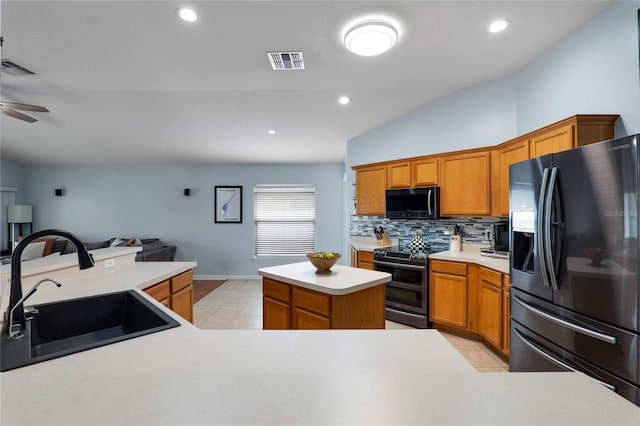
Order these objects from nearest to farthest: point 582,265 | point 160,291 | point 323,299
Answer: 1. point 582,265
2. point 323,299
3. point 160,291

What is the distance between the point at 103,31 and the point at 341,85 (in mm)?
2211

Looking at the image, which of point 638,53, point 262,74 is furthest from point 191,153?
point 638,53

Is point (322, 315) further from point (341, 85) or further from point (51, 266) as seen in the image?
point (341, 85)

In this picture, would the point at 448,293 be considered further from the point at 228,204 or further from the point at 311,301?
the point at 228,204

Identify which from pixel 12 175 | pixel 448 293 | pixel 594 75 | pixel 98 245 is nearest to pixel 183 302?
pixel 448 293

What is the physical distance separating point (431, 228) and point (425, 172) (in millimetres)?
783

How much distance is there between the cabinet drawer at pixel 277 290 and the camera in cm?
222

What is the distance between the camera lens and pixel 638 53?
1.81 m

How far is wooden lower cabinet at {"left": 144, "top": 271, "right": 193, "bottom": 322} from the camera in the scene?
7.23 ft

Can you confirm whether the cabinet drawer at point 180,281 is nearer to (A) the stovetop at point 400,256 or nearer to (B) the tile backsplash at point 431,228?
(A) the stovetop at point 400,256

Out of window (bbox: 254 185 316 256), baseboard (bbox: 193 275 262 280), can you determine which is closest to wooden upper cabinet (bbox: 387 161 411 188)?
window (bbox: 254 185 316 256)

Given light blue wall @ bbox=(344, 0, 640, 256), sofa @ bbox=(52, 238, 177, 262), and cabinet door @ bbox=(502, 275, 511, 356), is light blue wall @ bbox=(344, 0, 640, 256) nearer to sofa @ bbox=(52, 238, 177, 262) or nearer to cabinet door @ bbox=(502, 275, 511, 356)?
cabinet door @ bbox=(502, 275, 511, 356)

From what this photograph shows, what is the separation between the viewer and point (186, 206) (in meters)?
6.16

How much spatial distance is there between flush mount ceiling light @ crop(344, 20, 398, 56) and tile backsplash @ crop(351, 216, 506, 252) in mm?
2271
